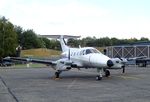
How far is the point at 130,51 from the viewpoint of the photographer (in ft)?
251

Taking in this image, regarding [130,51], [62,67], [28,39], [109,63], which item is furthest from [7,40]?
[109,63]

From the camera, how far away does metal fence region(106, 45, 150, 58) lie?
72125 millimetres

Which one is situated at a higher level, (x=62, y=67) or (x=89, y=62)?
(x=89, y=62)

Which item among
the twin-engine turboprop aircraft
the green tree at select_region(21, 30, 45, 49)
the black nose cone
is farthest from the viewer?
the green tree at select_region(21, 30, 45, 49)

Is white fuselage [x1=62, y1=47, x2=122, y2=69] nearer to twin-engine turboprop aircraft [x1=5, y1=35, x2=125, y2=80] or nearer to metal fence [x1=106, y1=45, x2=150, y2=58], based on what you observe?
twin-engine turboprop aircraft [x1=5, y1=35, x2=125, y2=80]

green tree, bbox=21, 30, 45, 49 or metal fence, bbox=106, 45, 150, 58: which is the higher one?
green tree, bbox=21, 30, 45, 49

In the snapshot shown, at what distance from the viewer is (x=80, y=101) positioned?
13078 mm

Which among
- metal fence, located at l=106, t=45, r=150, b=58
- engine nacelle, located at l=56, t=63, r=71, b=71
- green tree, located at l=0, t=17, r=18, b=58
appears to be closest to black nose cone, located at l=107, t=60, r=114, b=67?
engine nacelle, located at l=56, t=63, r=71, b=71

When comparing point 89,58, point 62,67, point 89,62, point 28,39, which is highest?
point 28,39

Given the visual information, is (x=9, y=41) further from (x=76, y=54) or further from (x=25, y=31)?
(x=76, y=54)

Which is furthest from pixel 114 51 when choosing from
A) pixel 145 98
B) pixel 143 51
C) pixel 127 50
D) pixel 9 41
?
pixel 145 98

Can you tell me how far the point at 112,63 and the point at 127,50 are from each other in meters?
54.0

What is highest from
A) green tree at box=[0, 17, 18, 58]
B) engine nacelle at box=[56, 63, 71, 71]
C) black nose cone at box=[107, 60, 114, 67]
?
green tree at box=[0, 17, 18, 58]

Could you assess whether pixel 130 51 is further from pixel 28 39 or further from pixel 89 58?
pixel 28 39
